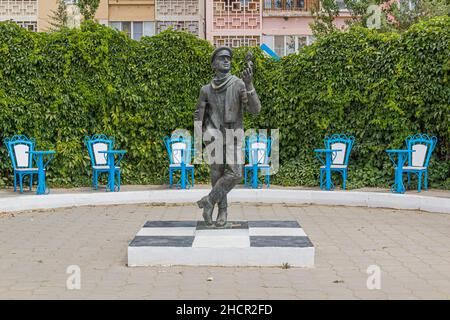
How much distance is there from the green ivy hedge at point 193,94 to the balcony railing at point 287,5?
14.1 metres

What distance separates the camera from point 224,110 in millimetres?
7457

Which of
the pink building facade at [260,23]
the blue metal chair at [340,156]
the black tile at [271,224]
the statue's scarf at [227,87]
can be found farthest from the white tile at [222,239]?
the pink building facade at [260,23]

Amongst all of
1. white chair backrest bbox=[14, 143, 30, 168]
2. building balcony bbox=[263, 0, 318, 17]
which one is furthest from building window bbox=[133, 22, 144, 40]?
white chair backrest bbox=[14, 143, 30, 168]

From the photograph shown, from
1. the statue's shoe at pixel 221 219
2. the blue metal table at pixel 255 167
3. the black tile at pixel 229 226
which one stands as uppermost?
the blue metal table at pixel 255 167

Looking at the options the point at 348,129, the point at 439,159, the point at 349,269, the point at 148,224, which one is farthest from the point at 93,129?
the point at 349,269

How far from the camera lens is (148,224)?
7.88m

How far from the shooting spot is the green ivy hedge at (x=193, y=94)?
510 inches

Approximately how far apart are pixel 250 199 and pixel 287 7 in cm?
1749

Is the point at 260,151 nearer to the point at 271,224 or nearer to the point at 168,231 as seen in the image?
the point at 271,224

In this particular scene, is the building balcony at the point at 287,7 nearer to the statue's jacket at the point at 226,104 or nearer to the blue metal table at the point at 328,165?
the blue metal table at the point at 328,165

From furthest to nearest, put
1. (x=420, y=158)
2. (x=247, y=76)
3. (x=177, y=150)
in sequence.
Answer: (x=177, y=150)
(x=420, y=158)
(x=247, y=76)

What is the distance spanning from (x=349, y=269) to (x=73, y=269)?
109 inches

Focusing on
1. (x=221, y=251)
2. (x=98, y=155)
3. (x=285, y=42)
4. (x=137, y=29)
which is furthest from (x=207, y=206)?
(x=137, y=29)

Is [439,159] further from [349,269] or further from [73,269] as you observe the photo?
[73,269]
